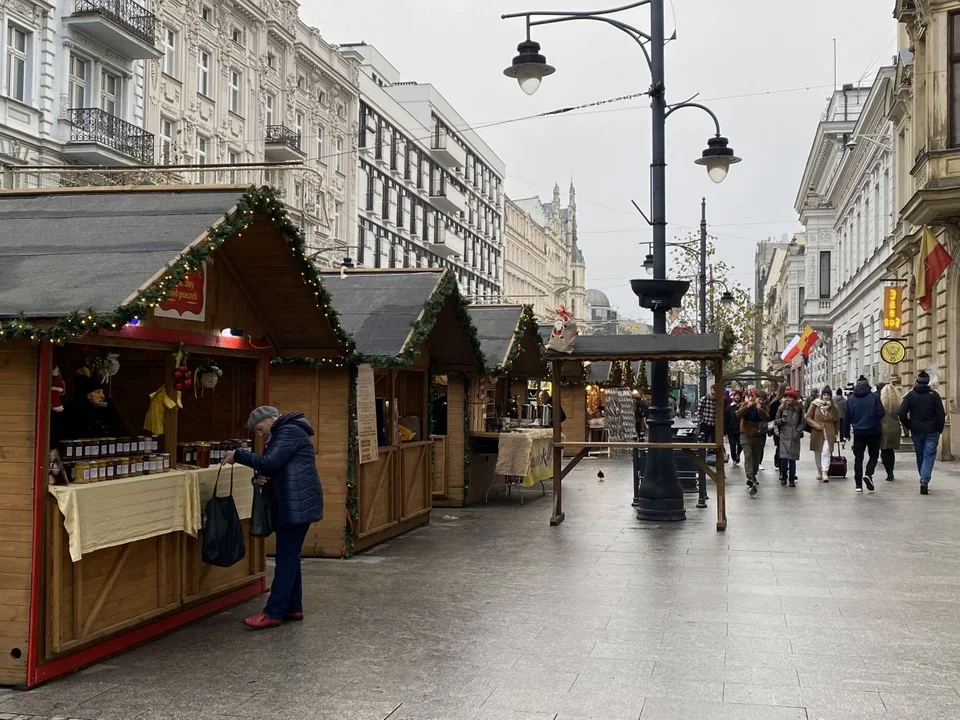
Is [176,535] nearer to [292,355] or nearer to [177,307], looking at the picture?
[177,307]

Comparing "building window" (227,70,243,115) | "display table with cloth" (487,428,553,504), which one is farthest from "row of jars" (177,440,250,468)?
"building window" (227,70,243,115)

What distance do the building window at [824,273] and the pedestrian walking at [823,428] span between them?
119ft

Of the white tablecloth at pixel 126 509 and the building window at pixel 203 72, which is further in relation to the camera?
the building window at pixel 203 72

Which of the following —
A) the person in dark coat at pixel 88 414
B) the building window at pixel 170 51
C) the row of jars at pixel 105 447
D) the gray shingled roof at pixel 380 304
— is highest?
the building window at pixel 170 51

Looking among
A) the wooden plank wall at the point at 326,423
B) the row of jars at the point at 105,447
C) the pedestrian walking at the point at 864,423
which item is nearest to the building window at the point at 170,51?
the pedestrian walking at the point at 864,423

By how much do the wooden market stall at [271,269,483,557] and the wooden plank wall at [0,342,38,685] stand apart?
12.9 ft

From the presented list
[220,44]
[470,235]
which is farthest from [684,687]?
[470,235]

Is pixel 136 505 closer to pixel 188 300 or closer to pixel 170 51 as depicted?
pixel 188 300

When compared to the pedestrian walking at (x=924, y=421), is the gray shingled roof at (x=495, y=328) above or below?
above

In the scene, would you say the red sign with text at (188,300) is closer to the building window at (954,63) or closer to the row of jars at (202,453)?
the row of jars at (202,453)

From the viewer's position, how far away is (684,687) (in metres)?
6.02

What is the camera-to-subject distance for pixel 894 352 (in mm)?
28797

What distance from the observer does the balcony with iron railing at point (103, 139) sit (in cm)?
2655

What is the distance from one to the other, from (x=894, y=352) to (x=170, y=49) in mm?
23519
